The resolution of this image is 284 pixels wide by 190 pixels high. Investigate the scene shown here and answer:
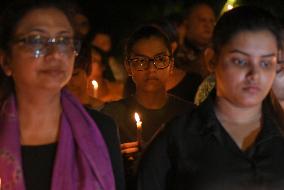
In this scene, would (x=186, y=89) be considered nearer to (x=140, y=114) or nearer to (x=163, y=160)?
(x=140, y=114)

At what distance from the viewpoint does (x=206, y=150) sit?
214cm

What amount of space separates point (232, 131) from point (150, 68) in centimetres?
93

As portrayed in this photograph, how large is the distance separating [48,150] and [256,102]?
0.83m

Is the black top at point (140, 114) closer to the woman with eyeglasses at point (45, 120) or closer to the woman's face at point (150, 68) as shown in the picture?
the woman's face at point (150, 68)

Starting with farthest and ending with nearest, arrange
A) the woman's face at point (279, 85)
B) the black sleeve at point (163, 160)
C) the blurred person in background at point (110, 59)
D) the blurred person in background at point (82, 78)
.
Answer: the blurred person in background at point (110, 59) < the blurred person in background at point (82, 78) < the woman's face at point (279, 85) < the black sleeve at point (163, 160)

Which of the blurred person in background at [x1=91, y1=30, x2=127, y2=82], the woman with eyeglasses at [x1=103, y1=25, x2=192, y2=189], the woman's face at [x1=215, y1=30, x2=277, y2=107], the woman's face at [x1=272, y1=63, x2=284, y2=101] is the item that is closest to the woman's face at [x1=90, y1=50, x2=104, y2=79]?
the blurred person in background at [x1=91, y1=30, x2=127, y2=82]

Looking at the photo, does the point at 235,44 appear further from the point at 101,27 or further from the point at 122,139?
the point at 101,27

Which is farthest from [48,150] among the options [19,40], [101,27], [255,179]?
[101,27]

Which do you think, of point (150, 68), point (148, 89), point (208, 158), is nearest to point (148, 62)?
point (150, 68)

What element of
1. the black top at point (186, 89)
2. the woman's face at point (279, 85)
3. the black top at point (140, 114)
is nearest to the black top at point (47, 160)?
the black top at point (140, 114)

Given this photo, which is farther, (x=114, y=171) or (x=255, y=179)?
(x=114, y=171)

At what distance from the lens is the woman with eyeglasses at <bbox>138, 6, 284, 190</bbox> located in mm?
2084

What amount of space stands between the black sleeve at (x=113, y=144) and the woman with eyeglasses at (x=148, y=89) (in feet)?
1.99

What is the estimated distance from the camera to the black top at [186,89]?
371 cm
